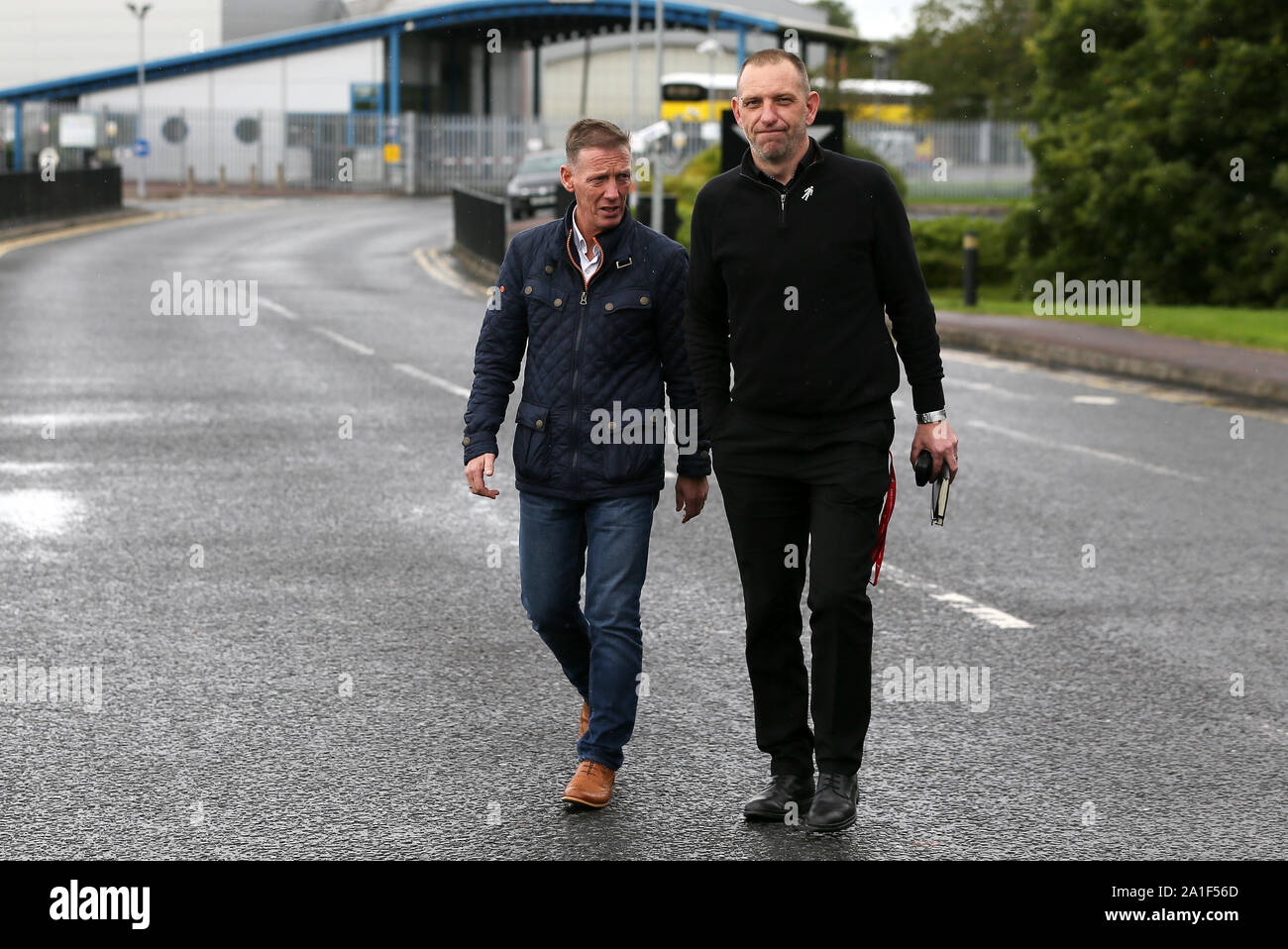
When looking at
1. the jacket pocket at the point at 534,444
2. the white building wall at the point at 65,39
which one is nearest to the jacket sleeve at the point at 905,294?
the jacket pocket at the point at 534,444

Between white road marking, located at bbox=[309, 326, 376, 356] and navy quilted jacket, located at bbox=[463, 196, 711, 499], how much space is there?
12.6 meters

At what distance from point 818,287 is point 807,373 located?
0.72ft

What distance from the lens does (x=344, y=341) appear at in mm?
18688

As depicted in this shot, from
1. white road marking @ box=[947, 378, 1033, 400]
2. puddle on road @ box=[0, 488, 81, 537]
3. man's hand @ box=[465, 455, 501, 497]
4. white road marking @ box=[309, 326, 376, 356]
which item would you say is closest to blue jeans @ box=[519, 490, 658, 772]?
man's hand @ box=[465, 455, 501, 497]

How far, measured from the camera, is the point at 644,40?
7788 centimetres

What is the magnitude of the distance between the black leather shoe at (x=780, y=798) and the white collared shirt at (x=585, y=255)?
1.45 metres

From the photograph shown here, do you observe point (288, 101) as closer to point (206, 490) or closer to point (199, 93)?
point (199, 93)

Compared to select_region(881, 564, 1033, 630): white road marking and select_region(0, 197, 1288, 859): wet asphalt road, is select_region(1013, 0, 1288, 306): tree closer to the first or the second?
select_region(0, 197, 1288, 859): wet asphalt road

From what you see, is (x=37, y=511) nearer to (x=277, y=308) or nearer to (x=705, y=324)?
(x=705, y=324)

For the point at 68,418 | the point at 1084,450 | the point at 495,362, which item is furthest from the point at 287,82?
the point at 495,362

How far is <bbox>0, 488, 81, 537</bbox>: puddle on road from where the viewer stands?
914 cm

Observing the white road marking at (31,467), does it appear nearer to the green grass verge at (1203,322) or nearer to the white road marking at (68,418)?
the white road marking at (68,418)
